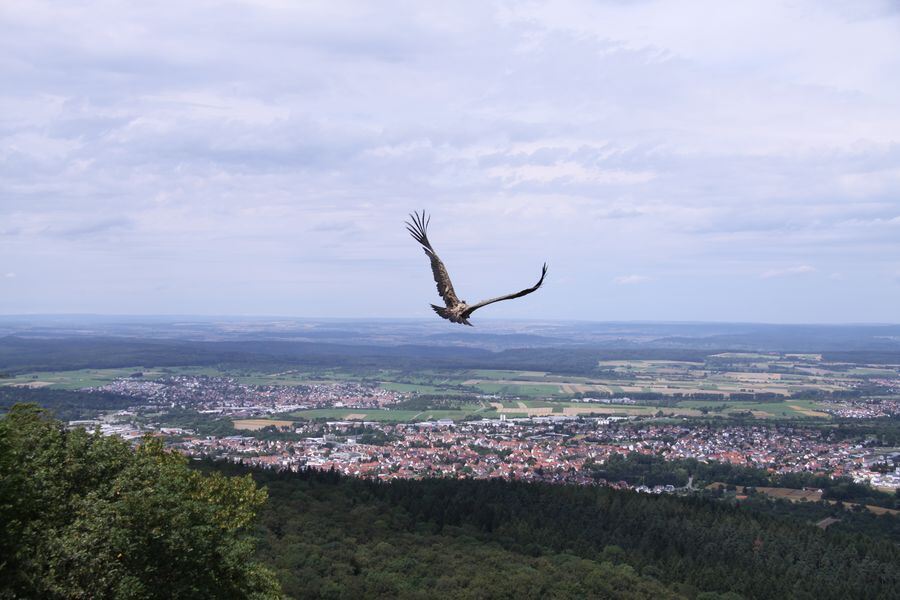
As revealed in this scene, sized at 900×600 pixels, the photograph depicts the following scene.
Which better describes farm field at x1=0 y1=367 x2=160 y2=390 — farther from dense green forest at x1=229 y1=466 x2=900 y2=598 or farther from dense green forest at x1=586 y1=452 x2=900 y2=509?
dense green forest at x1=586 y1=452 x2=900 y2=509

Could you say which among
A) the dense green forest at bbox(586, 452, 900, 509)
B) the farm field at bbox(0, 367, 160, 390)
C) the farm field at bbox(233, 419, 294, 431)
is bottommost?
the dense green forest at bbox(586, 452, 900, 509)

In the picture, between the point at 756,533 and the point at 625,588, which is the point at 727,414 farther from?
the point at 625,588

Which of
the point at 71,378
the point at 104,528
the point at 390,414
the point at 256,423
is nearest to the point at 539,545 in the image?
the point at 104,528

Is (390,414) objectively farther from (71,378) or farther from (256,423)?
(71,378)

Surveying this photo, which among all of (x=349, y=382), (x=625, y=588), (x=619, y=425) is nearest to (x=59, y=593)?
(x=625, y=588)

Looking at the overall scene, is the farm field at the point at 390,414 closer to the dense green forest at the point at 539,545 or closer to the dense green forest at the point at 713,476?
the dense green forest at the point at 713,476

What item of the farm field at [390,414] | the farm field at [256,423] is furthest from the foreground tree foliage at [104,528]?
the farm field at [390,414]

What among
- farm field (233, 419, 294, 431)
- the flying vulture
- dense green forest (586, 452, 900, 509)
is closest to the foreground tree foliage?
the flying vulture

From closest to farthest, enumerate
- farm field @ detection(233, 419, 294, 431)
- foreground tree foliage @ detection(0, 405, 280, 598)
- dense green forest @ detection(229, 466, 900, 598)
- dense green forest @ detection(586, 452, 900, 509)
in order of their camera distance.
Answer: foreground tree foliage @ detection(0, 405, 280, 598) → dense green forest @ detection(229, 466, 900, 598) → dense green forest @ detection(586, 452, 900, 509) → farm field @ detection(233, 419, 294, 431)

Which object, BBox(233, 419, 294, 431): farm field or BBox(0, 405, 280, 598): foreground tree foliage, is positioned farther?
BBox(233, 419, 294, 431): farm field
